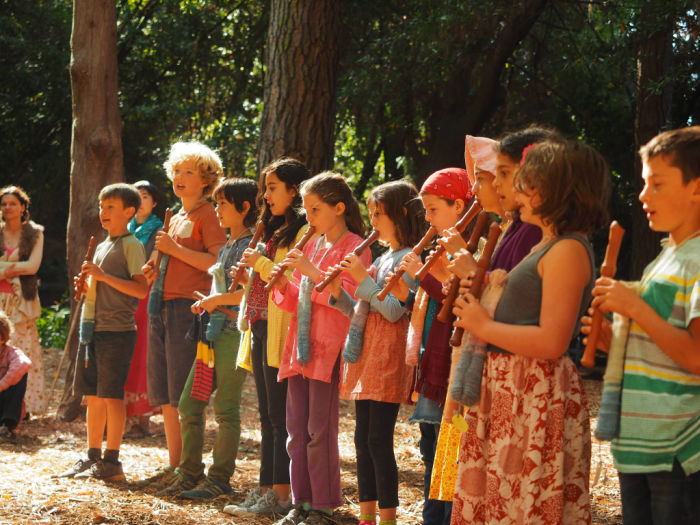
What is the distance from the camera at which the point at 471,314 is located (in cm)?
270

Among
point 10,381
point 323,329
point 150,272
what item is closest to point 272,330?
point 323,329

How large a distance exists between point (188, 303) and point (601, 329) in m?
3.13

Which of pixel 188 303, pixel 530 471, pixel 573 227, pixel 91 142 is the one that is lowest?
pixel 530 471

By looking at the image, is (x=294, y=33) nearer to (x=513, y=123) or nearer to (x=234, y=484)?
(x=234, y=484)

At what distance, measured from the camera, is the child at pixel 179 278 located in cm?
511

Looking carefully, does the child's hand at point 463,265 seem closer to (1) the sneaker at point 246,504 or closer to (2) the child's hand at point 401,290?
(2) the child's hand at point 401,290

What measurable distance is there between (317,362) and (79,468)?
208 centimetres

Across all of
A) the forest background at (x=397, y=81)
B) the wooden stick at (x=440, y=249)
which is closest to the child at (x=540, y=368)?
the wooden stick at (x=440, y=249)

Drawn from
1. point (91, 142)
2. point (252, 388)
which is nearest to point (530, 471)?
point (91, 142)

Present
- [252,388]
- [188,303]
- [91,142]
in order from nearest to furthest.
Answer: [188,303]
[91,142]
[252,388]

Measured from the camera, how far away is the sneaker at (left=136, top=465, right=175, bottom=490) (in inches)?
202

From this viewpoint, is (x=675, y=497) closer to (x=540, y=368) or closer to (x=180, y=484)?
(x=540, y=368)

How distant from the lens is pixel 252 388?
32.8 feet

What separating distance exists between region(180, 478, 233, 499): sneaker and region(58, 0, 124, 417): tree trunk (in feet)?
10.1
